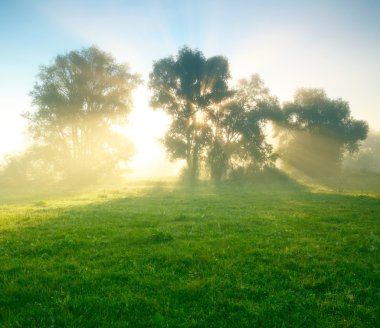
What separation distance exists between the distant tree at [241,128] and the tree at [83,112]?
1880 cm

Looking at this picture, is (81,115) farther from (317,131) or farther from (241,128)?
(317,131)

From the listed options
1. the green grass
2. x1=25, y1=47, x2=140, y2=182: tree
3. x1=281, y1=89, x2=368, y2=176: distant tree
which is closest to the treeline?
x1=25, y1=47, x2=140, y2=182: tree

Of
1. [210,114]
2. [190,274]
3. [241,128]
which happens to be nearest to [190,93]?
[210,114]

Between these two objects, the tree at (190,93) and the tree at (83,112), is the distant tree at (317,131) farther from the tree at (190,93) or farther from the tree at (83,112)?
the tree at (83,112)

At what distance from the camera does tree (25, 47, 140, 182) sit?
202 ft

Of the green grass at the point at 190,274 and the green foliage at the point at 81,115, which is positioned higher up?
the green foliage at the point at 81,115

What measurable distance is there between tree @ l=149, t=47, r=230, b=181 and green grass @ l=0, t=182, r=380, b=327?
45827mm

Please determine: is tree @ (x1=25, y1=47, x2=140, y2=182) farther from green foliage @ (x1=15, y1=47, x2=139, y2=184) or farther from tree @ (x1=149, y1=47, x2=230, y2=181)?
tree @ (x1=149, y1=47, x2=230, y2=181)

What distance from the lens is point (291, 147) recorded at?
7456 centimetres

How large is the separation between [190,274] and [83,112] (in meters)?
59.7

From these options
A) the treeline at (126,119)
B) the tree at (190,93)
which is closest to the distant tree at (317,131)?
the treeline at (126,119)

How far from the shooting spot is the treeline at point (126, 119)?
62156 millimetres

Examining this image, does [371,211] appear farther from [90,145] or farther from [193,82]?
[90,145]

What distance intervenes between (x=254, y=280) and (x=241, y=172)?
54005 mm
